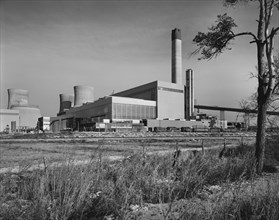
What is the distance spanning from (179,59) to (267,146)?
294ft

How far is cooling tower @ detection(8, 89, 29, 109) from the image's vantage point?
12244 cm

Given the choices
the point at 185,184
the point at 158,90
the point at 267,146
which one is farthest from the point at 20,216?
the point at 158,90

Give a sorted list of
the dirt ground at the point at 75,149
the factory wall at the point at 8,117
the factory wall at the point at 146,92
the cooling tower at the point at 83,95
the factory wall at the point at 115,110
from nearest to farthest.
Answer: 1. the dirt ground at the point at 75,149
2. the factory wall at the point at 115,110
3. the factory wall at the point at 146,92
4. the cooling tower at the point at 83,95
5. the factory wall at the point at 8,117

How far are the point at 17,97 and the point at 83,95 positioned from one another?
115ft

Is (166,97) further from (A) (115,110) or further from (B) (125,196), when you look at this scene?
(B) (125,196)

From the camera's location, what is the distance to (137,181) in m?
4.85

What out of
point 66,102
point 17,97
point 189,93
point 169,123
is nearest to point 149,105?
point 169,123

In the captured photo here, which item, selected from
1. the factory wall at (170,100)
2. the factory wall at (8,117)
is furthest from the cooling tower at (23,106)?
the factory wall at (170,100)

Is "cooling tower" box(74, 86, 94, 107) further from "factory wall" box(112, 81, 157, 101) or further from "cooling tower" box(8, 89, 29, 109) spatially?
"cooling tower" box(8, 89, 29, 109)

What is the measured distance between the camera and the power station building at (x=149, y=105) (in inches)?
3920

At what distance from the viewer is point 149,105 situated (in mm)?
109000

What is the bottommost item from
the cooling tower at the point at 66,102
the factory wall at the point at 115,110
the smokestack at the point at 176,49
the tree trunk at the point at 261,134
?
the tree trunk at the point at 261,134

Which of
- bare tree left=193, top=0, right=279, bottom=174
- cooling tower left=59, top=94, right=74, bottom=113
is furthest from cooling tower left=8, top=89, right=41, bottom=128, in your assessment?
bare tree left=193, top=0, right=279, bottom=174

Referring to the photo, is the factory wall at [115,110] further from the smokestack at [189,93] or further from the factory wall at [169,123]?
the smokestack at [189,93]
